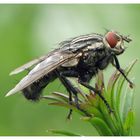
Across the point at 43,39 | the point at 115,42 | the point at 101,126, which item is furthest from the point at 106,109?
the point at 43,39

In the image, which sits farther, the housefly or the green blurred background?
the green blurred background

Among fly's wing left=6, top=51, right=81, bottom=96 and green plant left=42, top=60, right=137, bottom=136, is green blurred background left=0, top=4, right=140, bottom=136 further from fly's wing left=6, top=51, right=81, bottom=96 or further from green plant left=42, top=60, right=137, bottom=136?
green plant left=42, top=60, right=137, bottom=136

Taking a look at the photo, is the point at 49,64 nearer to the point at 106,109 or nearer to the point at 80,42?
the point at 80,42

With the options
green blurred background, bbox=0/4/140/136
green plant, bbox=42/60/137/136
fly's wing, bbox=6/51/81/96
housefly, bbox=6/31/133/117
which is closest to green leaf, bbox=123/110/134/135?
green plant, bbox=42/60/137/136

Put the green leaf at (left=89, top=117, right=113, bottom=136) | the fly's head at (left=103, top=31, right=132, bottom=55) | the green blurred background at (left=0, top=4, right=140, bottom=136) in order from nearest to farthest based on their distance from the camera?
the green leaf at (left=89, top=117, right=113, bottom=136), the fly's head at (left=103, top=31, right=132, bottom=55), the green blurred background at (left=0, top=4, right=140, bottom=136)

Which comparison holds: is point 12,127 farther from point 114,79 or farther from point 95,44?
point 114,79

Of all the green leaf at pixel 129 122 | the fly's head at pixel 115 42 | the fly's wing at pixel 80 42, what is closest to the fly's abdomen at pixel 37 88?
the fly's wing at pixel 80 42
